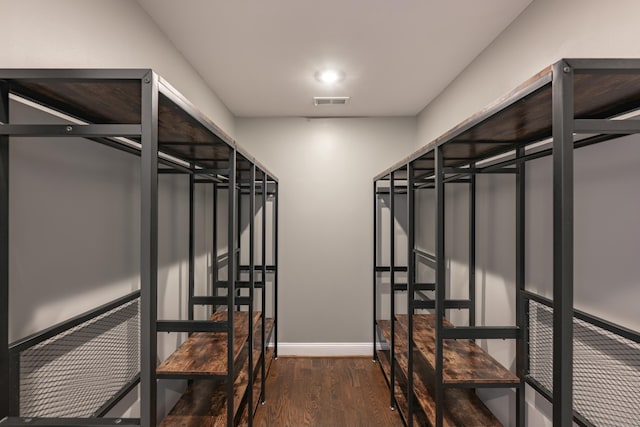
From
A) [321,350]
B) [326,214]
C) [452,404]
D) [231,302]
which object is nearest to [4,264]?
[231,302]

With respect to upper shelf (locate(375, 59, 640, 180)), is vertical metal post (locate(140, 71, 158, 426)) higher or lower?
lower

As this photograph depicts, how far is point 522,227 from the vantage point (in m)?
1.70

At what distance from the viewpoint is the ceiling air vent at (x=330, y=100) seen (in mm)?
2768

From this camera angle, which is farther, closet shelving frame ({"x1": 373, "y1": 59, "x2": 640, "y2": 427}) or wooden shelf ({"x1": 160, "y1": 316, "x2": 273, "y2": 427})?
wooden shelf ({"x1": 160, "y1": 316, "x2": 273, "y2": 427})

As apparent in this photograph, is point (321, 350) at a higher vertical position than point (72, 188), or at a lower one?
lower

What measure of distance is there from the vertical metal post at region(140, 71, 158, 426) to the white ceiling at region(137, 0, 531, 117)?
1001mm

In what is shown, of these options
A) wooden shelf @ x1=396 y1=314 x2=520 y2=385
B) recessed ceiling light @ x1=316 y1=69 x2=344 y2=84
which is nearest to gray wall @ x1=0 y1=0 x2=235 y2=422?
recessed ceiling light @ x1=316 y1=69 x2=344 y2=84

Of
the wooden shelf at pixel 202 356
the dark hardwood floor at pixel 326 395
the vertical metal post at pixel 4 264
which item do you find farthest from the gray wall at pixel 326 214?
the vertical metal post at pixel 4 264

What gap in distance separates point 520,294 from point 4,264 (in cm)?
200

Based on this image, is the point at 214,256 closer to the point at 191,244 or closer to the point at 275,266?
the point at 191,244

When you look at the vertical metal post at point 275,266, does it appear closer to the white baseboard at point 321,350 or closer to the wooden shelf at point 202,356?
the white baseboard at point 321,350

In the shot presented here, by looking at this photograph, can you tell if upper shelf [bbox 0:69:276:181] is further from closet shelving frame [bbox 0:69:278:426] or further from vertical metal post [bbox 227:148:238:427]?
vertical metal post [bbox 227:148:238:427]

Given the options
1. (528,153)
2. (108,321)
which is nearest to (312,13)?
(528,153)

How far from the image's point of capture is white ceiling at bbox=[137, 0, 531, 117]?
1.58m
